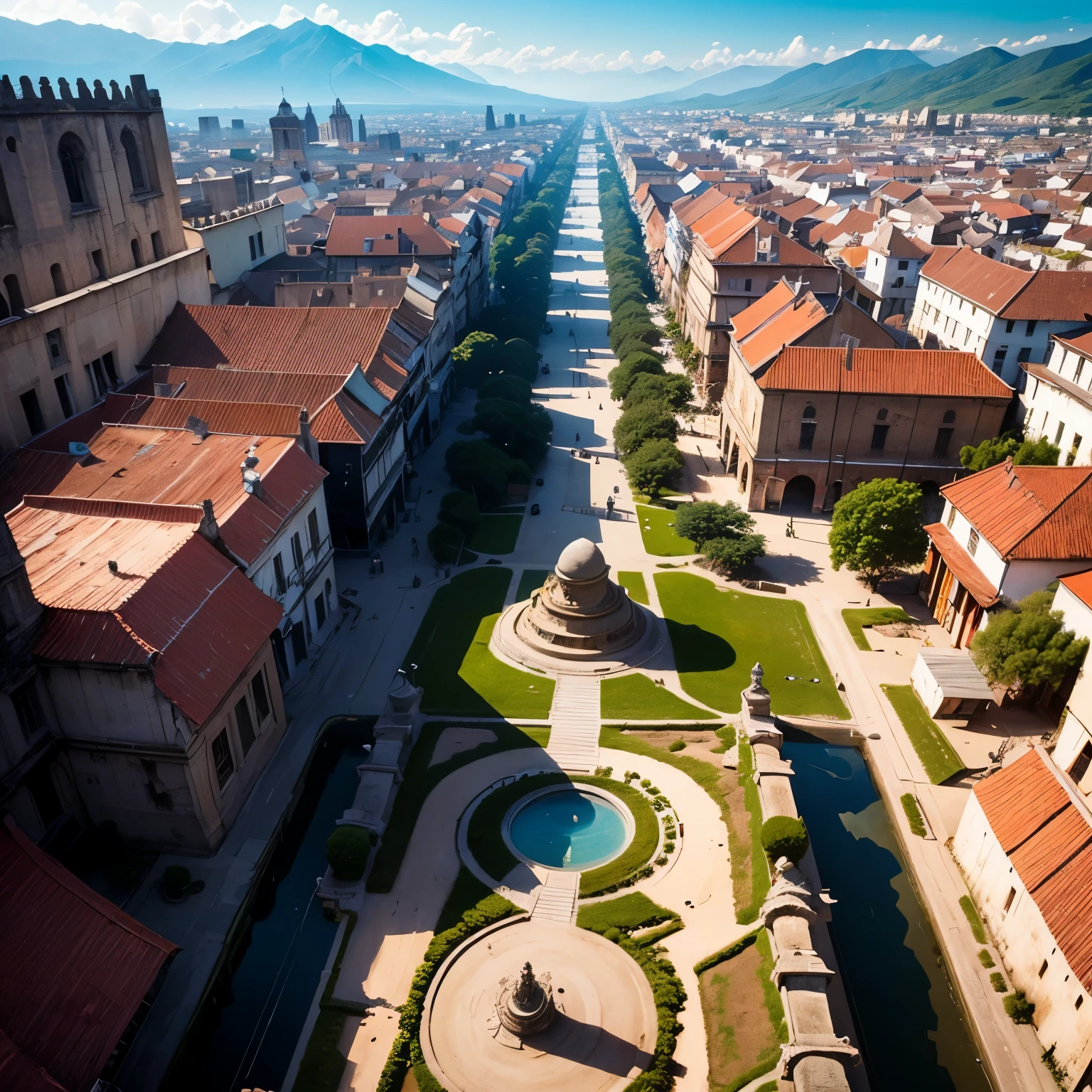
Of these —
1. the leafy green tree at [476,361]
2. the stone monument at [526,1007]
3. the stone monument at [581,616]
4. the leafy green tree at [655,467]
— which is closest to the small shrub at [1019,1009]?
the stone monument at [526,1007]

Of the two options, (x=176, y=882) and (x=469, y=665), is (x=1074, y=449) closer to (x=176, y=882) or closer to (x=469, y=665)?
(x=469, y=665)


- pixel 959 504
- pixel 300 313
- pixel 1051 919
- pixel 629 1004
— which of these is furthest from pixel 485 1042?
pixel 300 313

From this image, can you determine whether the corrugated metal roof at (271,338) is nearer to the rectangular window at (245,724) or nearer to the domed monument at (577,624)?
the domed monument at (577,624)

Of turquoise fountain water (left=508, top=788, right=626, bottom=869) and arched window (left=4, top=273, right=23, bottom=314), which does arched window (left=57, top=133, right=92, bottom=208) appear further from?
turquoise fountain water (left=508, top=788, right=626, bottom=869)

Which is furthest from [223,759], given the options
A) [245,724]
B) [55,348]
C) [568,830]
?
[55,348]

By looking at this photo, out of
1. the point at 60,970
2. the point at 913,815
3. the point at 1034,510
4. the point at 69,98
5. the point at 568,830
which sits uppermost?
the point at 69,98

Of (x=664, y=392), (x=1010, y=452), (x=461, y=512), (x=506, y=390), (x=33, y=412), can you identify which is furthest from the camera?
(x=506, y=390)
